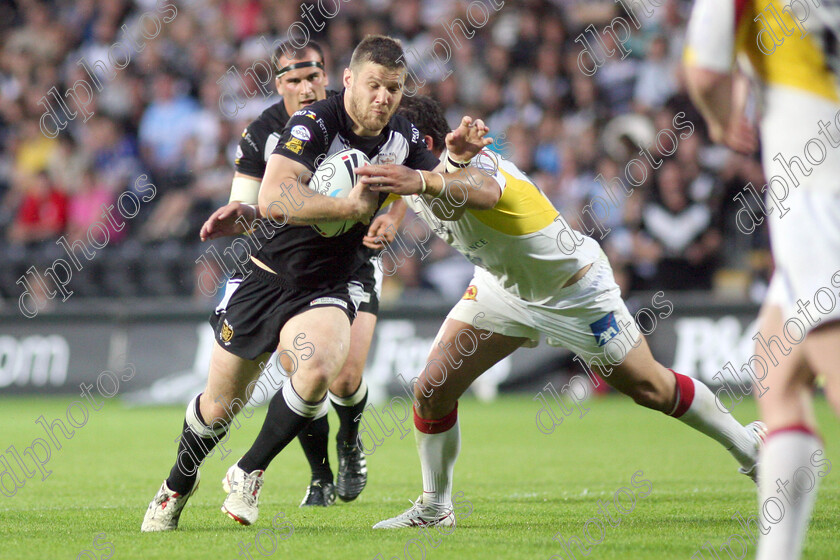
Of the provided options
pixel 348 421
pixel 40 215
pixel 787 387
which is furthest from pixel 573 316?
pixel 40 215

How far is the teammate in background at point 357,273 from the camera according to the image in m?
6.07

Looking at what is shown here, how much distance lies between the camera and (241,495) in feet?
16.3

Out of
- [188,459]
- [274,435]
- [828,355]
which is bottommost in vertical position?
[188,459]

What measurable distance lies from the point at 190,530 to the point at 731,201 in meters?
9.92

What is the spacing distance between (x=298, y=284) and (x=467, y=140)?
1.18m

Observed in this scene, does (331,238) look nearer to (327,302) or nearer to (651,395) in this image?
(327,302)

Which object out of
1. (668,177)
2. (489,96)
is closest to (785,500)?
(668,177)

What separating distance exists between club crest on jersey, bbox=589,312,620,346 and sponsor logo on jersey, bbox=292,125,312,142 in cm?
187

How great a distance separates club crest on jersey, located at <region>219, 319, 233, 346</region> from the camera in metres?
5.24

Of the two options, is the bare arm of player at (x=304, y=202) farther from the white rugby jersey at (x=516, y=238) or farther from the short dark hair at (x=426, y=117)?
the short dark hair at (x=426, y=117)

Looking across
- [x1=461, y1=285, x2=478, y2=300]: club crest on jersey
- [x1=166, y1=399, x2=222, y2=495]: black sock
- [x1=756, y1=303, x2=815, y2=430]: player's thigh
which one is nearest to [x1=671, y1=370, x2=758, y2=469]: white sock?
[x1=461, y1=285, x2=478, y2=300]: club crest on jersey

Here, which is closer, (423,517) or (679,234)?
(423,517)

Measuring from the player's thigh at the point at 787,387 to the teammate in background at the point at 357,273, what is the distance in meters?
3.06

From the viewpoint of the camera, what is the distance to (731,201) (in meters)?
13.3
